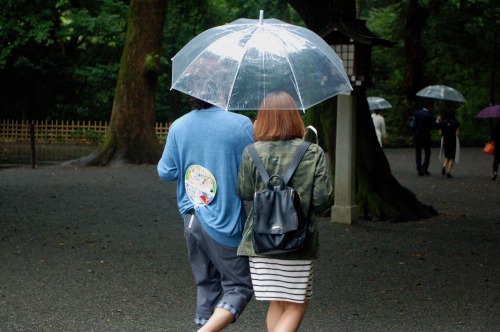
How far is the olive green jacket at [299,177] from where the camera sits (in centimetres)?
470

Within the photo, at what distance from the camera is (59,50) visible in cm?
4106

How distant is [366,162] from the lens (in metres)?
13.0

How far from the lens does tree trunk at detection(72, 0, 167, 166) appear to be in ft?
77.2

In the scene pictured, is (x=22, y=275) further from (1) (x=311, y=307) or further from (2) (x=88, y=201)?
(2) (x=88, y=201)

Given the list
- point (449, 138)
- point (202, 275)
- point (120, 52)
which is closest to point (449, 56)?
point (120, 52)

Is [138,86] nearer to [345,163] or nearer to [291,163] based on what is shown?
[345,163]

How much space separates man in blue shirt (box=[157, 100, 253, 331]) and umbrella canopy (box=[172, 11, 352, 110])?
12cm

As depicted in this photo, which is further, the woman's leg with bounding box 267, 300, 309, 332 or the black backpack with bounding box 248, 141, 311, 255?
the woman's leg with bounding box 267, 300, 309, 332

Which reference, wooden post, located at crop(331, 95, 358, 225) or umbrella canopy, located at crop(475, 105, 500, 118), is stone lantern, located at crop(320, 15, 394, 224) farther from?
umbrella canopy, located at crop(475, 105, 500, 118)

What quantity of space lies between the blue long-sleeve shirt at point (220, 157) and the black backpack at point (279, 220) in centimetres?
37

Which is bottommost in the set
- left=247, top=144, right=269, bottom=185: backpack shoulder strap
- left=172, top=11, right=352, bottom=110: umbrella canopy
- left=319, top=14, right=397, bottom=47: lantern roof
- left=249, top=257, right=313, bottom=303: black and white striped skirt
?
left=249, top=257, right=313, bottom=303: black and white striped skirt

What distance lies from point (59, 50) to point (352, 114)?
31.3 metres

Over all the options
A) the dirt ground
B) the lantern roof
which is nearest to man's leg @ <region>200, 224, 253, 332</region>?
the dirt ground

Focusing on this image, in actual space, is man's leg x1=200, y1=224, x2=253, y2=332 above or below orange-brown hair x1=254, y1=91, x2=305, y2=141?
below
